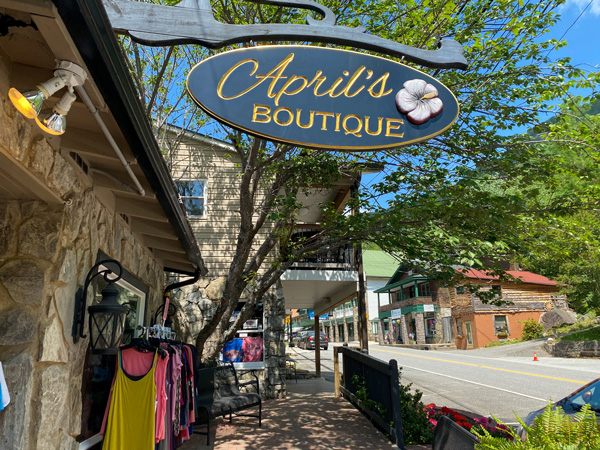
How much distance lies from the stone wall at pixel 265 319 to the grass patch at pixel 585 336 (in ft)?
60.8

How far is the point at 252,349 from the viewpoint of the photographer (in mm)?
11250

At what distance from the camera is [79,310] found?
10.6ft

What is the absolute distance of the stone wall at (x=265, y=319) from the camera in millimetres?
10867

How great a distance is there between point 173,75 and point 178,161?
285cm

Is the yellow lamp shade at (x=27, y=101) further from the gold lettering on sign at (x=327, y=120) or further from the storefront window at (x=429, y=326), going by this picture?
the storefront window at (x=429, y=326)

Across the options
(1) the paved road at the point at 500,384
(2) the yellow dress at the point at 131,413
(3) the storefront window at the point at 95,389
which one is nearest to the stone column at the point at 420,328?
(1) the paved road at the point at 500,384

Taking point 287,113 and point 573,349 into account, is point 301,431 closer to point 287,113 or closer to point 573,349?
point 287,113

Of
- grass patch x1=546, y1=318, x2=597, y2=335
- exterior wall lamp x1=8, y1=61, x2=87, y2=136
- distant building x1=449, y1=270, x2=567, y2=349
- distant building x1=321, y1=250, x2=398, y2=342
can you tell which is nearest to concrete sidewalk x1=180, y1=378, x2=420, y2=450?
exterior wall lamp x1=8, y1=61, x2=87, y2=136

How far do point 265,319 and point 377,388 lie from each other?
16.4ft

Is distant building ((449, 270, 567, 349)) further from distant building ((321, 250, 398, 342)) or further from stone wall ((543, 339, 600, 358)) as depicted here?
distant building ((321, 250, 398, 342))

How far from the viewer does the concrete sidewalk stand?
6.05 meters

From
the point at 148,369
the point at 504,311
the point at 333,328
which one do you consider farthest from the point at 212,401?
the point at 333,328

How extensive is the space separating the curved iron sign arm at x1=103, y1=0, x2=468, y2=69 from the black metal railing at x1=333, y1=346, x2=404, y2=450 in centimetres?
436

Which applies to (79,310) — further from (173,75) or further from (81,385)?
(173,75)
